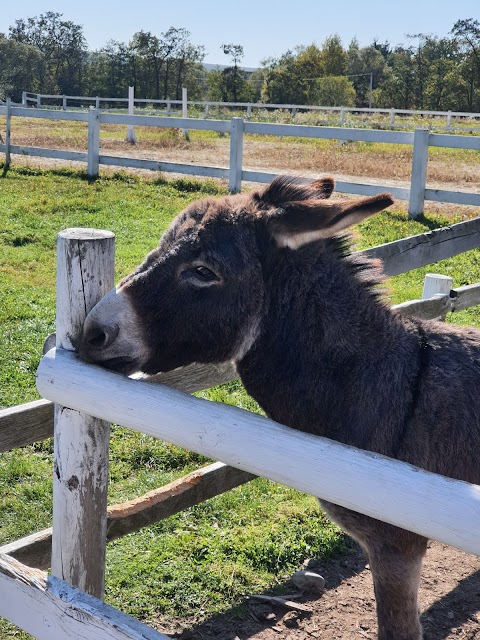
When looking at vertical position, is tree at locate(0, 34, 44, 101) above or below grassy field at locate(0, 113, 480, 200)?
above

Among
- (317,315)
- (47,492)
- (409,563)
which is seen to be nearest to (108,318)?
(317,315)

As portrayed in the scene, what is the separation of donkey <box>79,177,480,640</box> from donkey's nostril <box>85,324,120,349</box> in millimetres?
129

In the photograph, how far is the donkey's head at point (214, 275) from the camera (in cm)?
247

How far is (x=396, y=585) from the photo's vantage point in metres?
2.61

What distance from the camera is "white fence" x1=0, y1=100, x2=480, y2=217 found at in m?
11.1

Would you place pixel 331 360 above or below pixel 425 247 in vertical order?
below

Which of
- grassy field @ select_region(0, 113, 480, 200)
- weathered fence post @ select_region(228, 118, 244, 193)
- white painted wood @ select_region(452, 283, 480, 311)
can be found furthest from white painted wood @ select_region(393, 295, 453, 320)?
weathered fence post @ select_region(228, 118, 244, 193)

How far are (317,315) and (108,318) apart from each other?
787 millimetres

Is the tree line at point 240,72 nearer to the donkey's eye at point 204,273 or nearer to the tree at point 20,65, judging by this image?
the tree at point 20,65

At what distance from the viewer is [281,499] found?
4.49 meters

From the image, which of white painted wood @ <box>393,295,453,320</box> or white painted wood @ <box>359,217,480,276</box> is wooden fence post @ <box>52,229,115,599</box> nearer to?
white painted wood @ <box>359,217,480,276</box>

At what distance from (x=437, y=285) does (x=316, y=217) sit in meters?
2.76

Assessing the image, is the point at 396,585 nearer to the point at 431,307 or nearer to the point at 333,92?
the point at 431,307

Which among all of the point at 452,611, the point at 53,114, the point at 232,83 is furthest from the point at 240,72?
the point at 452,611
